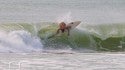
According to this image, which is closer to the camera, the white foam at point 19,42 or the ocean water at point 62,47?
the ocean water at point 62,47

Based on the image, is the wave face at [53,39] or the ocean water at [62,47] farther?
the wave face at [53,39]

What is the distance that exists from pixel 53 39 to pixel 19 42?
3.92 feet

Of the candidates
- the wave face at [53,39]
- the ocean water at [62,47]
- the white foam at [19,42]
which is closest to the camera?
the ocean water at [62,47]

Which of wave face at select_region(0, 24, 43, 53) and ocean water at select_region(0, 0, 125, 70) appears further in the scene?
wave face at select_region(0, 24, 43, 53)

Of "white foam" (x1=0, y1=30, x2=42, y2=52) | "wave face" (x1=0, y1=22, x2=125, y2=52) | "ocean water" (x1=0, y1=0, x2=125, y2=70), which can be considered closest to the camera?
"ocean water" (x1=0, y1=0, x2=125, y2=70)

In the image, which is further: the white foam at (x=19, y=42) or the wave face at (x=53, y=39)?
the wave face at (x=53, y=39)

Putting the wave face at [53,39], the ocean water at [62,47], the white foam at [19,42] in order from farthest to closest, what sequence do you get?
the wave face at [53,39] → the white foam at [19,42] → the ocean water at [62,47]

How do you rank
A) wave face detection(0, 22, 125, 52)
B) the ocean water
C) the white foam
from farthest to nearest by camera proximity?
wave face detection(0, 22, 125, 52)
the white foam
the ocean water

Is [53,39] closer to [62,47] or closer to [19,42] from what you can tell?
[62,47]

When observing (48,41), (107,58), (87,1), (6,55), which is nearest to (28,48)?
(48,41)

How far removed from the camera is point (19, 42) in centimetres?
1662

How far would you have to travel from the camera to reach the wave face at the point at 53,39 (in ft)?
54.0

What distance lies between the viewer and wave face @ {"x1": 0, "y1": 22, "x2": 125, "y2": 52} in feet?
54.0

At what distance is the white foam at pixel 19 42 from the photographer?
630 inches
